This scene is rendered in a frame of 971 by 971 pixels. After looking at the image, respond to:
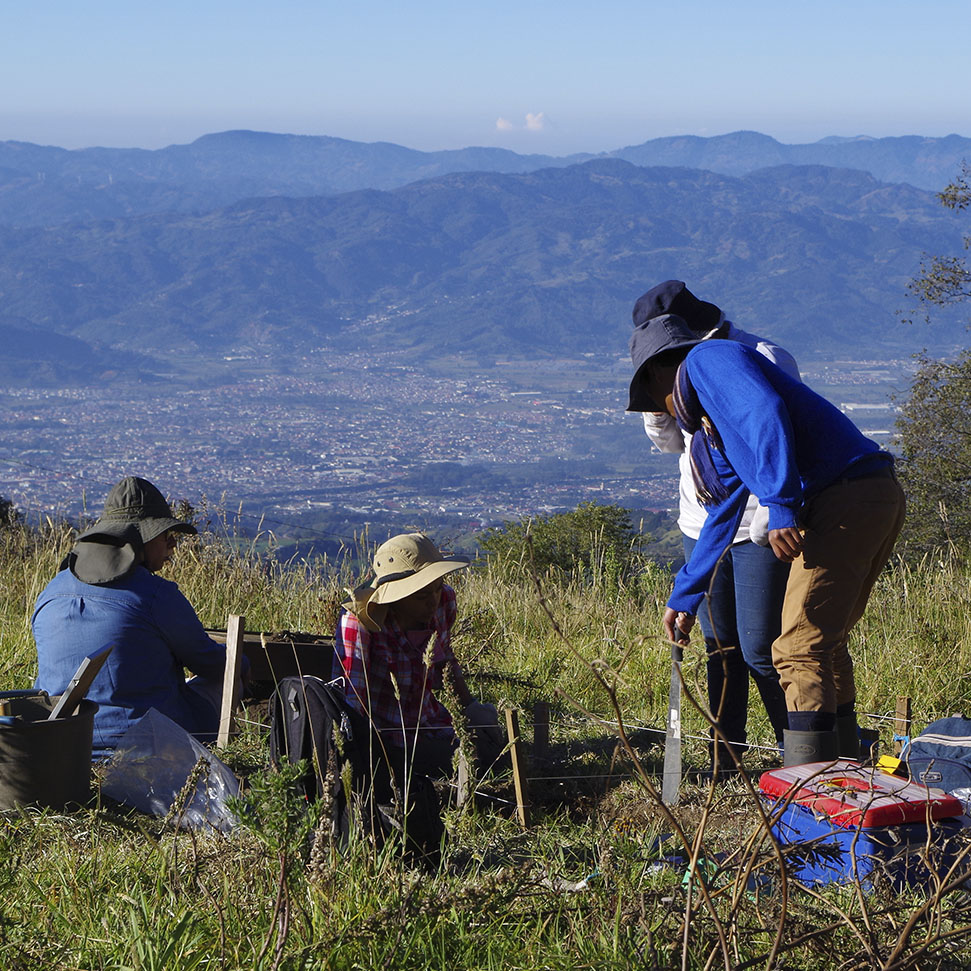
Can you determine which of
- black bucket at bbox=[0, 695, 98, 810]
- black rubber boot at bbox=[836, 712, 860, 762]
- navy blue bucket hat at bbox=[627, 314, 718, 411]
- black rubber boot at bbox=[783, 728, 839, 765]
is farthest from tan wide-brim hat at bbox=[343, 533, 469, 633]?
black rubber boot at bbox=[836, 712, 860, 762]

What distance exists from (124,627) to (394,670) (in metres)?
0.94

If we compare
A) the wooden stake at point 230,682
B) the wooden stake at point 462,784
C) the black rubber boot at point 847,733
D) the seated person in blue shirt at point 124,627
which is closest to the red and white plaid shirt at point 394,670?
the wooden stake at point 462,784

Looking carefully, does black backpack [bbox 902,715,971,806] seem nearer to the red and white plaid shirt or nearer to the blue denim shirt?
the red and white plaid shirt

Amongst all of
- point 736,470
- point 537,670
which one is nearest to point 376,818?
point 736,470

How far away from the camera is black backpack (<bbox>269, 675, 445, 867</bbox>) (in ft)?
8.64

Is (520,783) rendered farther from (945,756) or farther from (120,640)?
(120,640)

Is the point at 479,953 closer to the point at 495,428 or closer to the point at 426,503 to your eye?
the point at 426,503

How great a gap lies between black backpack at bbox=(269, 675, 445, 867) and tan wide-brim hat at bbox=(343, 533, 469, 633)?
556mm

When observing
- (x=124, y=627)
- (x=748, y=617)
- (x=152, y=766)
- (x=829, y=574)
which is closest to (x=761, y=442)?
(x=829, y=574)

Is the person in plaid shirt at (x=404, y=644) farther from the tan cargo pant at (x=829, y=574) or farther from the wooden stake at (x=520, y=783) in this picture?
the tan cargo pant at (x=829, y=574)

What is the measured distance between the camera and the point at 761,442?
2752mm

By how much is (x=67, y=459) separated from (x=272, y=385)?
80858 mm

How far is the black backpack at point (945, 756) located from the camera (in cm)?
317

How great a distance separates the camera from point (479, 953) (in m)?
2.04
